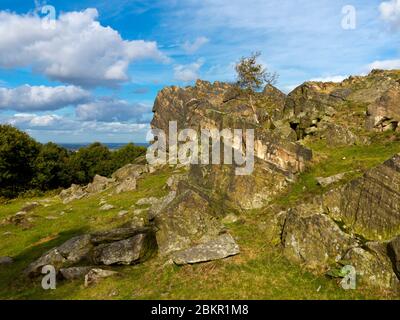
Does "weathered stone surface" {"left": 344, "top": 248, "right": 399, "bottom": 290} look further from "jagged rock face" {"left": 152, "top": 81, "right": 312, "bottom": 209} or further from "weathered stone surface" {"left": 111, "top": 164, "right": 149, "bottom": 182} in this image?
"weathered stone surface" {"left": 111, "top": 164, "right": 149, "bottom": 182}

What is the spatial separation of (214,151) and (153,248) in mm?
11754

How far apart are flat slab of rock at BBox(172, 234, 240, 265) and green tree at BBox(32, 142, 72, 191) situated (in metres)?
84.6

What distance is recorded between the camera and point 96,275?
2311 centimetres

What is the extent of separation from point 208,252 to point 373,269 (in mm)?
10232

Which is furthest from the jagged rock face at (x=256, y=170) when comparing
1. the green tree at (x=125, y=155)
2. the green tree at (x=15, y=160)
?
the green tree at (x=125, y=155)

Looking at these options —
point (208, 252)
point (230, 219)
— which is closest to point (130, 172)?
point (230, 219)

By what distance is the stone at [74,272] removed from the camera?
79.4ft

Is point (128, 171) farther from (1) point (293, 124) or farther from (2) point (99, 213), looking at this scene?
(1) point (293, 124)

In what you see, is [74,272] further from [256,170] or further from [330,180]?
[330,180]

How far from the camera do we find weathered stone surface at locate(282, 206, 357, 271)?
20.9 meters

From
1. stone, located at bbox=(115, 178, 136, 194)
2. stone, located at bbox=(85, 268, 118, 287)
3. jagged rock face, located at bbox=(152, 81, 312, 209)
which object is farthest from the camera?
stone, located at bbox=(115, 178, 136, 194)

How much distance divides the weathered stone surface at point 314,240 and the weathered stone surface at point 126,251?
1037 cm

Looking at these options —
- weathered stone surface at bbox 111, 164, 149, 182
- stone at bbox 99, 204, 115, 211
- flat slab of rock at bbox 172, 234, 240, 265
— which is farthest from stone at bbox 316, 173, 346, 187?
weathered stone surface at bbox 111, 164, 149, 182
